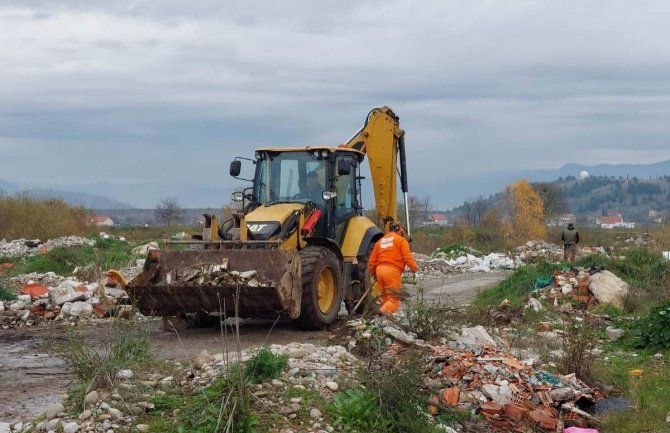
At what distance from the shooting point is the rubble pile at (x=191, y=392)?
23.9 ft

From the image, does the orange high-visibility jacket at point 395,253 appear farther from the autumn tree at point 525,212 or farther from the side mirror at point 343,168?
the autumn tree at point 525,212

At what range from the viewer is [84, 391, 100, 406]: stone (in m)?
7.52

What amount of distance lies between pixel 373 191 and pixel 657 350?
606 centimetres

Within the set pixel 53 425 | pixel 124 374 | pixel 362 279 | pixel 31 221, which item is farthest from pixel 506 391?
pixel 31 221

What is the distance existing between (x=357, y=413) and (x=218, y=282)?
4.65 meters

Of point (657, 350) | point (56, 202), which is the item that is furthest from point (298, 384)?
point (56, 202)

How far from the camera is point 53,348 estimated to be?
9914 millimetres

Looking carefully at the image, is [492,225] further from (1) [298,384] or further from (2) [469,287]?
(1) [298,384]

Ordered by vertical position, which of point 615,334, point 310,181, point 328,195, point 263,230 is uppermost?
point 310,181

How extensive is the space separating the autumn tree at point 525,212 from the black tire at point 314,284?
39.1 meters

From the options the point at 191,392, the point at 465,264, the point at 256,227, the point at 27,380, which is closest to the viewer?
the point at 191,392

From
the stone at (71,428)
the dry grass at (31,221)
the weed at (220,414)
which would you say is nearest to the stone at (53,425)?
the stone at (71,428)

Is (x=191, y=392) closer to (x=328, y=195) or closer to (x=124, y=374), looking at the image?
(x=124, y=374)

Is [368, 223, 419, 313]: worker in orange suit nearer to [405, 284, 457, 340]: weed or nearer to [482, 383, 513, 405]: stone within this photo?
[405, 284, 457, 340]: weed
